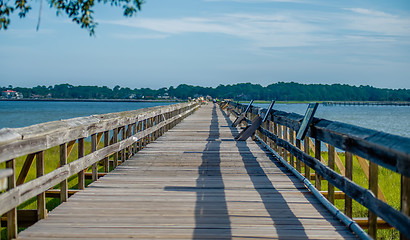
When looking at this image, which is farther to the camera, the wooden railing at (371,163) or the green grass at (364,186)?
the green grass at (364,186)

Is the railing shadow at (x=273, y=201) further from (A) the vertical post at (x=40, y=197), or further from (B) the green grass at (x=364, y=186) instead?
(A) the vertical post at (x=40, y=197)

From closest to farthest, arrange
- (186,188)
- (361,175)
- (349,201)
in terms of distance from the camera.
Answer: (349,201), (186,188), (361,175)

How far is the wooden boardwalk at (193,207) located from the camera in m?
4.16

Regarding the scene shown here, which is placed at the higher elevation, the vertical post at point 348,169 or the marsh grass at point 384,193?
the vertical post at point 348,169

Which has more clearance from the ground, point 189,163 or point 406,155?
point 406,155

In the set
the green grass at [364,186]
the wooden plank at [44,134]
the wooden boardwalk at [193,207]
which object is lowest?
the green grass at [364,186]

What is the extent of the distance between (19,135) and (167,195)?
2381 millimetres

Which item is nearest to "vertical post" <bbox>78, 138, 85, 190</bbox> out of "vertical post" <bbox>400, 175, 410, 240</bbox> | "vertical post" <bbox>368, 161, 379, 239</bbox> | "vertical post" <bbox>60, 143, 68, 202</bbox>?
"vertical post" <bbox>60, 143, 68, 202</bbox>

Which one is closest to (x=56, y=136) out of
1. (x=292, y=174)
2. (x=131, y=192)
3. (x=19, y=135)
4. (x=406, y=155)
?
(x=19, y=135)

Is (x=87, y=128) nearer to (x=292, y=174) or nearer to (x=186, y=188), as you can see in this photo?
(x=186, y=188)

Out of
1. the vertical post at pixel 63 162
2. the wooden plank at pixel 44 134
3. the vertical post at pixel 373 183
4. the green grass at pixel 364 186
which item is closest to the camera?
the wooden plank at pixel 44 134

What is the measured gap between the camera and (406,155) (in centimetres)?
281

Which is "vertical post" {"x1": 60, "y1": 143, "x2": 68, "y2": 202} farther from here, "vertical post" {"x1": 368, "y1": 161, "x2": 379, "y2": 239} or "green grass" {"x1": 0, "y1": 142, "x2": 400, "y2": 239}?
"vertical post" {"x1": 368, "y1": 161, "x2": 379, "y2": 239}

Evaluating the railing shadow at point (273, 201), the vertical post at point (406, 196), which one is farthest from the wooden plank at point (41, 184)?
the vertical post at point (406, 196)
